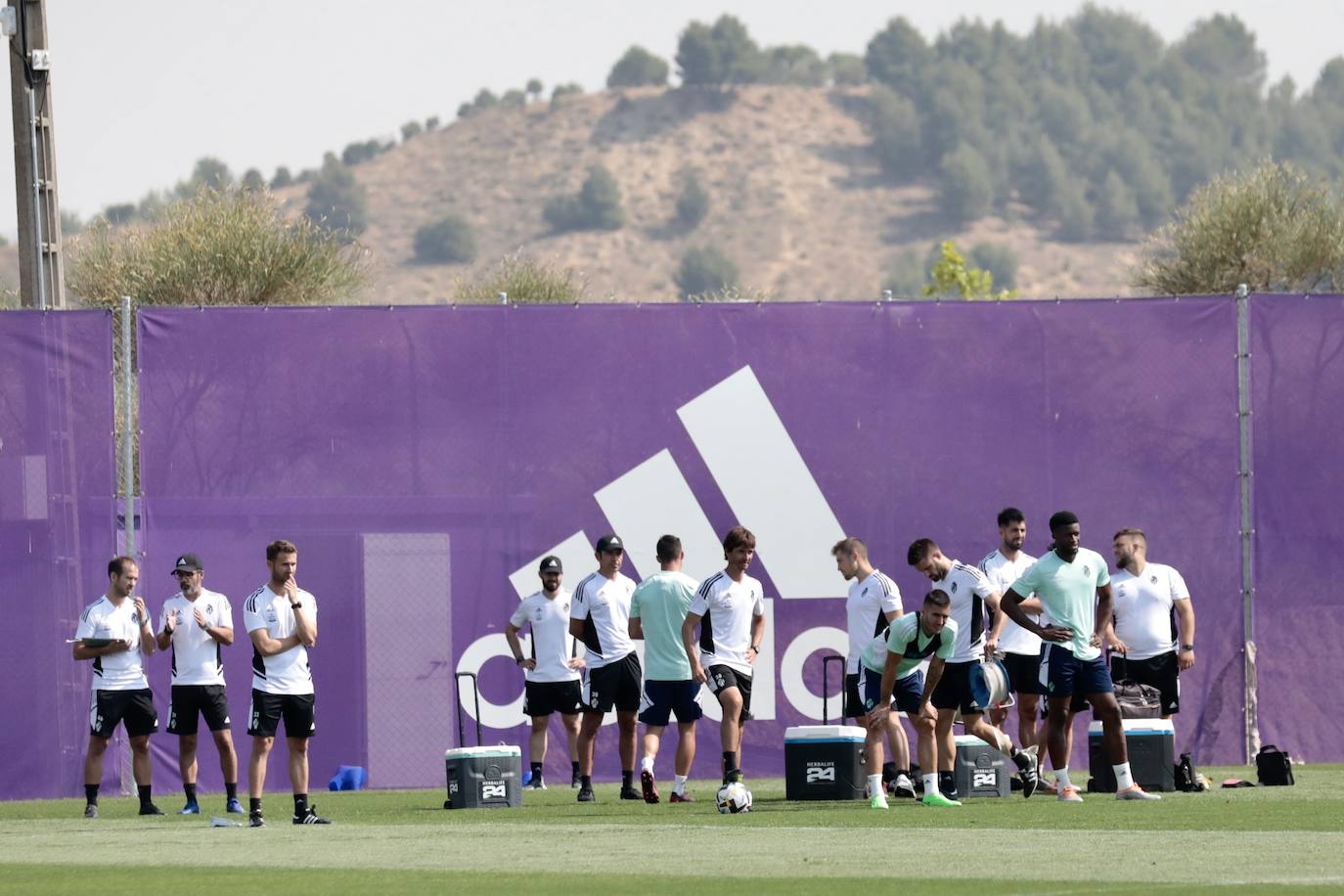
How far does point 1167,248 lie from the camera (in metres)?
37.1

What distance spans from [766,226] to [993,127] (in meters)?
35.2

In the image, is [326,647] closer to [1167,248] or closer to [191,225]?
[191,225]

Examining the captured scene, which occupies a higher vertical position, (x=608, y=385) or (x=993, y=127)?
(x=993, y=127)

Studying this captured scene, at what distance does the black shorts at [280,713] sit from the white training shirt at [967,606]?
4.15 m

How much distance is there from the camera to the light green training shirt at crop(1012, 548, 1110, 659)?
13859mm

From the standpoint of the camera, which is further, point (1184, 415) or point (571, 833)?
point (1184, 415)

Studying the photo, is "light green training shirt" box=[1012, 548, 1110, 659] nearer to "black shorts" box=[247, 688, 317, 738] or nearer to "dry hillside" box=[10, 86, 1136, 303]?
"black shorts" box=[247, 688, 317, 738]

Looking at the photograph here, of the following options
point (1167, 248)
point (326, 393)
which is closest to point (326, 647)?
point (326, 393)

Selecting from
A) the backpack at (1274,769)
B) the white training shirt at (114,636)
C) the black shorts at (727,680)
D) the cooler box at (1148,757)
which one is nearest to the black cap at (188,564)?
the white training shirt at (114,636)

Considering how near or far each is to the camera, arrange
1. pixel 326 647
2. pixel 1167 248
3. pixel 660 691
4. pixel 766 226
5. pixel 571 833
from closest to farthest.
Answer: pixel 571 833 < pixel 660 691 < pixel 326 647 < pixel 1167 248 < pixel 766 226

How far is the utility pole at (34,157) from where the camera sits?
58.9 feet

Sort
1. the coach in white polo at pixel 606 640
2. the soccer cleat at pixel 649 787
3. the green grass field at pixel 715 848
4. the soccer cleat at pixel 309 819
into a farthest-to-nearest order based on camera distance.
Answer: the coach in white polo at pixel 606 640
the soccer cleat at pixel 649 787
the soccer cleat at pixel 309 819
the green grass field at pixel 715 848

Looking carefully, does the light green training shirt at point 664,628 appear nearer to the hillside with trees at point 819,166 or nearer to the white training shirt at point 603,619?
the white training shirt at point 603,619

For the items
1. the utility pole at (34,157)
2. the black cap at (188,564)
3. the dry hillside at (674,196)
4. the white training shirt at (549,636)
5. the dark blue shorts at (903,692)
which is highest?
the dry hillside at (674,196)
